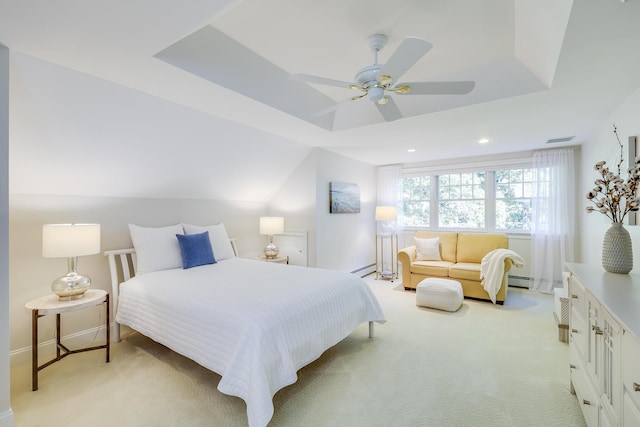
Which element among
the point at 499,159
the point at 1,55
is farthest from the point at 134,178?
the point at 499,159

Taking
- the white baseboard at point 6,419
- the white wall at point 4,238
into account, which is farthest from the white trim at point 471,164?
the white baseboard at point 6,419

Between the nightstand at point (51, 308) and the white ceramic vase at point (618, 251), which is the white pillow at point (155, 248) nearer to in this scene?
the nightstand at point (51, 308)

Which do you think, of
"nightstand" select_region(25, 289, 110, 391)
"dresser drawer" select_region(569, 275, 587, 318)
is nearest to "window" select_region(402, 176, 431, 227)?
"dresser drawer" select_region(569, 275, 587, 318)

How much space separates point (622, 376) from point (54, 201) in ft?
13.7

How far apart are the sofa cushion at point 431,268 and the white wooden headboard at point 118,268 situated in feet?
12.7

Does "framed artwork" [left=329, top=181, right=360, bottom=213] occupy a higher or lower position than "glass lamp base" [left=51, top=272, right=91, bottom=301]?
higher

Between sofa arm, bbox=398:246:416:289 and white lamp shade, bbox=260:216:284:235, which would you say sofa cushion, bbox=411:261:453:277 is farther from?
white lamp shade, bbox=260:216:284:235

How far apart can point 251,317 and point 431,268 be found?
11.1ft

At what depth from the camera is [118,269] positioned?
3141 millimetres

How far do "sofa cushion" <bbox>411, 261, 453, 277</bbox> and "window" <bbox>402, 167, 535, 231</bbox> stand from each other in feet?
4.47

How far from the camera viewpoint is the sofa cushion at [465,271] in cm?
411

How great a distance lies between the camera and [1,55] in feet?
5.65

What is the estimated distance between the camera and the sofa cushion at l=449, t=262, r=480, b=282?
4109 millimetres

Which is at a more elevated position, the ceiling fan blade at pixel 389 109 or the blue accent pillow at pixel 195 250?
the ceiling fan blade at pixel 389 109
